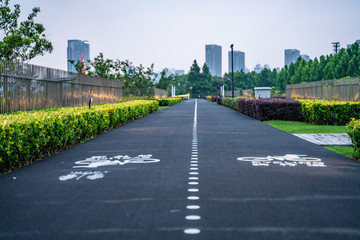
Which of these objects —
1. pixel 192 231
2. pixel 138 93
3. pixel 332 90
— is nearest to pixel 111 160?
pixel 192 231

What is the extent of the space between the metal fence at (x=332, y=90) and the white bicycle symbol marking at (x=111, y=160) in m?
17.2

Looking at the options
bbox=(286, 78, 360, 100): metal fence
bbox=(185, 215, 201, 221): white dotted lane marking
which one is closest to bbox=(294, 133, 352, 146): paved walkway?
bbox=(185, 215, 201, 221): white dotted lane marking

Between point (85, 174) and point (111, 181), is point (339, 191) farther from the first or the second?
point (85, 174)

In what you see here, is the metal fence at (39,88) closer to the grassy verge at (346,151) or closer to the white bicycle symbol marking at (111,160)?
the white bicycle symbol marking at (111,160)

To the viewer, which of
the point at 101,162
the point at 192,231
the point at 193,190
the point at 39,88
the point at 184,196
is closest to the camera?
the point at 192,231

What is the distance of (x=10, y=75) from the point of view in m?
12.9

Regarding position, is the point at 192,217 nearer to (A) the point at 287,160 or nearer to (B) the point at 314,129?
(A) the point at 287,160

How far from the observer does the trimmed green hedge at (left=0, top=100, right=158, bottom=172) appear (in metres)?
7.04

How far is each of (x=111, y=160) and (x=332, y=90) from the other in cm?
2170

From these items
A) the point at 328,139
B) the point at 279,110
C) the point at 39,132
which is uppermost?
the point at 279,110

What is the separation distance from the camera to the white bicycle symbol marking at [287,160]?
25.2 feet

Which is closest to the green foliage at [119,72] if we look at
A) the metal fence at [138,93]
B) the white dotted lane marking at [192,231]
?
the metal fence at [138,93]

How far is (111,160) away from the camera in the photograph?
8328 millimetres

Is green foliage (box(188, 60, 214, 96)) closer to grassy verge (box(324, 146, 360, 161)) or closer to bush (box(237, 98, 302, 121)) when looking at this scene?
bush (box(237, 98, 302, 121))
